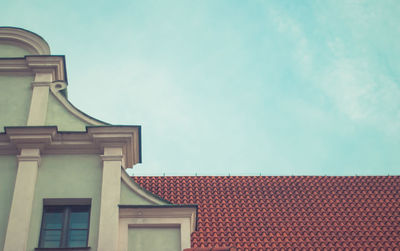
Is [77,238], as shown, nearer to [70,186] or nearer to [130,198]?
[70,186]

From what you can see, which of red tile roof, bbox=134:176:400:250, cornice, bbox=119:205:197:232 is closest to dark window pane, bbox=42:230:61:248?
cornice, bbox=119:205:197:232

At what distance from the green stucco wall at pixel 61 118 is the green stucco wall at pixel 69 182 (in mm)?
743

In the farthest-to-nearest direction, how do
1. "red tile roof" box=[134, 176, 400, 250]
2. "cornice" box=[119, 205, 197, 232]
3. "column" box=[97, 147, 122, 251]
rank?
"red tile roof" box=[134, 176, 400, 250], "cornice" box=[119, 205, 197, 232], "column" box=[97, 147, 122, 251]

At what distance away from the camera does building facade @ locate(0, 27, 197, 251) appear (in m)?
10.0

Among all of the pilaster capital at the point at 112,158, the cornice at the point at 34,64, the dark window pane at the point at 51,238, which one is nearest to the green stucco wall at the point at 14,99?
the cornice at the point at 34,64

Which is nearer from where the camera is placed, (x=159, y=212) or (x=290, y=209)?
(x=159, y=212)

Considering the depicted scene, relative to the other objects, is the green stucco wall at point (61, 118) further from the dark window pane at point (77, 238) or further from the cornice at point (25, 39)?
the dark window pane at point (77, 238)

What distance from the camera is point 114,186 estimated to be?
1058 centimetres

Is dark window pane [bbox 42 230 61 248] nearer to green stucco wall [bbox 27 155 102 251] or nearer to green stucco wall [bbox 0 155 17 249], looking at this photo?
green stucco wall [bbox 27 155 102 251]

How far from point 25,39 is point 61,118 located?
90.9 inches

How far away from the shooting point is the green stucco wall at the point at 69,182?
10164mm

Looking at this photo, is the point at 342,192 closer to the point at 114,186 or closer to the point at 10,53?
the point at 114,186

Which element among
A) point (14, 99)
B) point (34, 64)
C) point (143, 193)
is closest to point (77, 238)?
point (143, 193)

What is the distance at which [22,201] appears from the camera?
10.2m
